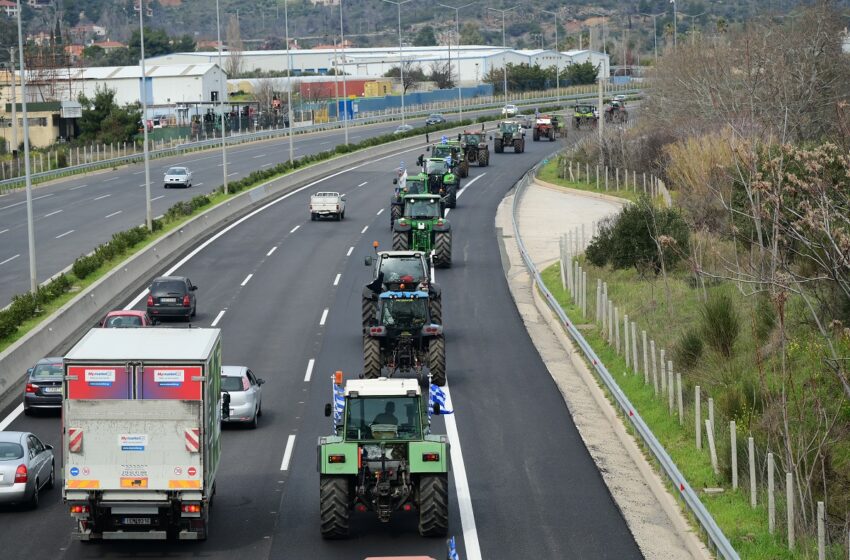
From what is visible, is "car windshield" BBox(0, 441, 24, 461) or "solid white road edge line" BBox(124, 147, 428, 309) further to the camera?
"solid white road edge line" BBox(124, 147, 428, 309)

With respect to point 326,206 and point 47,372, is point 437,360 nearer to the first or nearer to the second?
point 47,372

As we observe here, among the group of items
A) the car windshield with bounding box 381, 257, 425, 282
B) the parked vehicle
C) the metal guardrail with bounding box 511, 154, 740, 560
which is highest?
the parked vehicle

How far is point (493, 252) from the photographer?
189 feet

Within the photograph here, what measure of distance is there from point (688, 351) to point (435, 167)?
124ft

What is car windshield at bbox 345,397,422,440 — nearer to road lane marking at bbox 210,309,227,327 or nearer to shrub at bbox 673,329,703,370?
shrub at bbox 673,329,703,370

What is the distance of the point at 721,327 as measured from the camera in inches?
1307

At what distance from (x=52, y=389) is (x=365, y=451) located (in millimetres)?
12377

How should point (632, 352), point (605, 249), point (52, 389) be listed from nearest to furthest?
point (52, 389) < point (632, 352) < point (605, 249)

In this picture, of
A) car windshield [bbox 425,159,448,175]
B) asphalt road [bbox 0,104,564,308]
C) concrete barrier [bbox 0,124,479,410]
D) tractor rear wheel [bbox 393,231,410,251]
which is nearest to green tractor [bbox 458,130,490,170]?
concrete barrier [bbox 0,124,479,410]

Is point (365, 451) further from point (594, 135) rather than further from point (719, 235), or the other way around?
point (594, 135)

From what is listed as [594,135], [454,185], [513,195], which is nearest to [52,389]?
[454,185]

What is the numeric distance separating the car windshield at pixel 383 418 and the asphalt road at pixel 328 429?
169 centimetres

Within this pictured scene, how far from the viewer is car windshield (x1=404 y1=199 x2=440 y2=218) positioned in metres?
52.0

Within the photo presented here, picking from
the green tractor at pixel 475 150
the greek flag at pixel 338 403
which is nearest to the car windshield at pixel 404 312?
the greek flag at pixel 338 403
